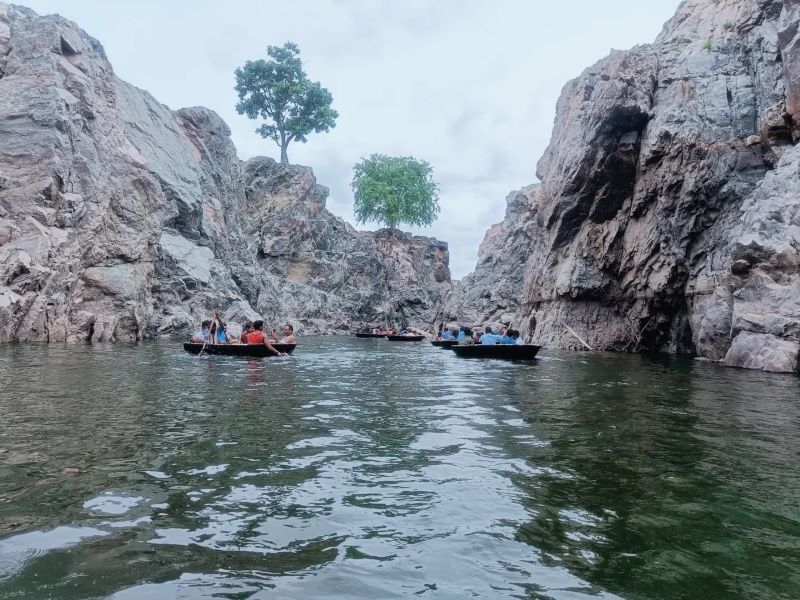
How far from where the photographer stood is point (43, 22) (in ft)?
109

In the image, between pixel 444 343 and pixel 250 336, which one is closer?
pixel 250 336

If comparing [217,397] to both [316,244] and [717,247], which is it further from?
[316,244]

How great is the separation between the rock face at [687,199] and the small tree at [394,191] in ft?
118

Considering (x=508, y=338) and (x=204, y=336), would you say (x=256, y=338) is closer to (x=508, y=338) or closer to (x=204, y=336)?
(x=204, y=336)

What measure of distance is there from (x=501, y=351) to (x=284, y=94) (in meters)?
53.3

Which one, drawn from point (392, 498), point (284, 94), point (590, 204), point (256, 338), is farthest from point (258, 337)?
point (284, 94)

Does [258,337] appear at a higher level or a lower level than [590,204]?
lower

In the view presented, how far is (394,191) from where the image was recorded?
70.6 m

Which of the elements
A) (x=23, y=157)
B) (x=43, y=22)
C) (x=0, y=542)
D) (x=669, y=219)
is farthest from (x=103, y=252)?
(x=0, y=542)

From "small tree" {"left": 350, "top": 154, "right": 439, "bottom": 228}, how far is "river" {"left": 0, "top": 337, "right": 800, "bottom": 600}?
200 ft

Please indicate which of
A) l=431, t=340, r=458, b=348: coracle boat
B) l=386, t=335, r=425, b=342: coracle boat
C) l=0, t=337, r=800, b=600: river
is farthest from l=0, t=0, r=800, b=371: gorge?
l=0, t=337, r=800, b=600: river

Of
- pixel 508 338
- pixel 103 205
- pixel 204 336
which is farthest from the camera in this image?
pixel 103 205

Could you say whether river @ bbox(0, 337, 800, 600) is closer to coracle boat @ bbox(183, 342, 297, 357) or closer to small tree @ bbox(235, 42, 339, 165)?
coracle boat @ bbox(183, 342, 297, 357)

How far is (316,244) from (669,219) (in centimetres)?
4243
